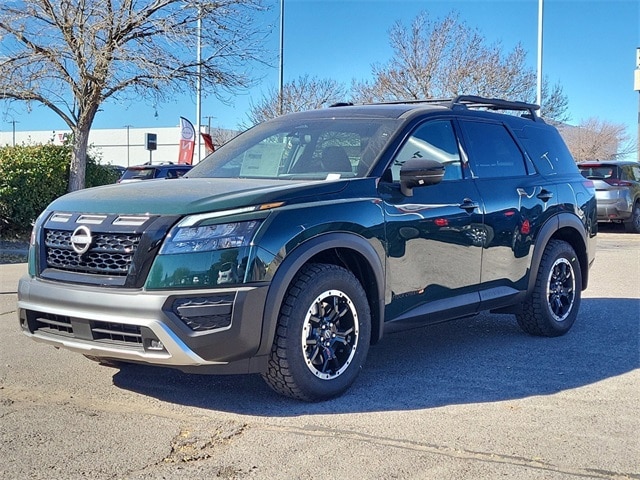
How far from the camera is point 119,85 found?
14.9 m

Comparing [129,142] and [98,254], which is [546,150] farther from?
[129,142]

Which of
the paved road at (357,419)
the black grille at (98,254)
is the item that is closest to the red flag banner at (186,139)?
the paved road at (357,419)

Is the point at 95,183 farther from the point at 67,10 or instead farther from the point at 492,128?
the point at 492,128

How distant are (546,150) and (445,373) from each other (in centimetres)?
263

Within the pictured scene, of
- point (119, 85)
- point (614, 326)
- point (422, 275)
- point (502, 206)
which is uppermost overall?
point (119, 85)

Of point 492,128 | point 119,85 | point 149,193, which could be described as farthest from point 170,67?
point 149,193

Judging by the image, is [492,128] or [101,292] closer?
[101,292]

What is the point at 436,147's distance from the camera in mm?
5566

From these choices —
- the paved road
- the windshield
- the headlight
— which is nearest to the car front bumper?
the headlight

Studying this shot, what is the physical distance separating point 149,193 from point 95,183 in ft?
39.9

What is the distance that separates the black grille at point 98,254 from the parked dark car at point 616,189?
14911 mm

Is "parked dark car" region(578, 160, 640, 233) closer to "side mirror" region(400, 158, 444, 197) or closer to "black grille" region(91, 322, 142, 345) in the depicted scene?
"side mirror" region(400, 158, 444, 197)

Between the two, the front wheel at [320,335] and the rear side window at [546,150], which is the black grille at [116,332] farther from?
the rear side window at [546,150]

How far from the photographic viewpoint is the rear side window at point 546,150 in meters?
6.61
